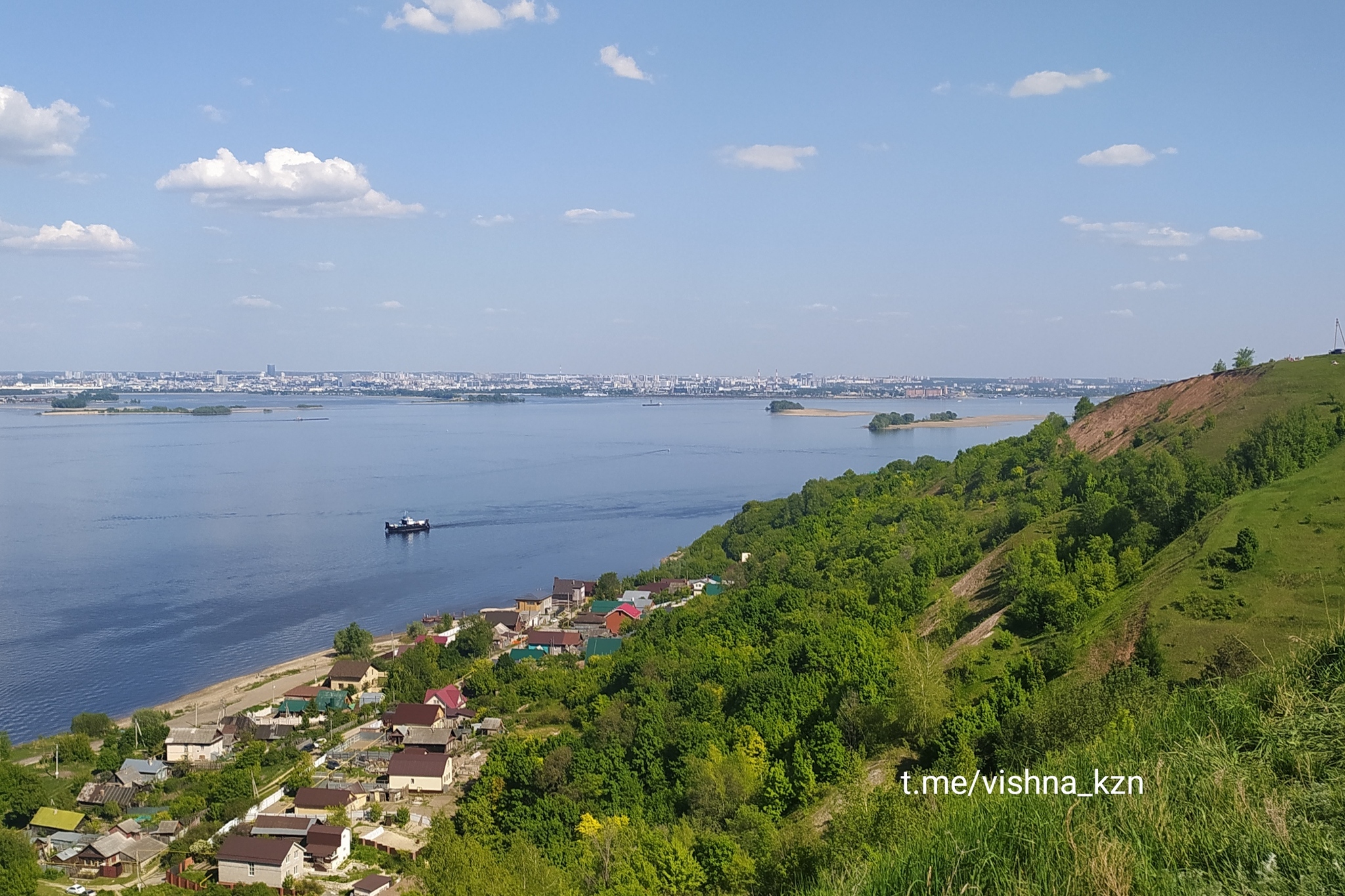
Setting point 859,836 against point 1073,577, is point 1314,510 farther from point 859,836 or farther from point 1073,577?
point 859,836

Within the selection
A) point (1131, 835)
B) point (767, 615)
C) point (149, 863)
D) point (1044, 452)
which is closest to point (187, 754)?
point (149, 863)

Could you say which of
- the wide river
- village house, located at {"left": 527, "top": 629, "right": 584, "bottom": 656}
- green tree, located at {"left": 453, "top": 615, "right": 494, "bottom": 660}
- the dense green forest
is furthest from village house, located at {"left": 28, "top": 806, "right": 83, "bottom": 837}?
village house, located at {"left": 527, "top": 629, "right": 584, "bottom": 656}

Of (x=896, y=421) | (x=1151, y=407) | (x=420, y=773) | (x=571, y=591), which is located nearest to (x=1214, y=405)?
(x=1151, y=407)

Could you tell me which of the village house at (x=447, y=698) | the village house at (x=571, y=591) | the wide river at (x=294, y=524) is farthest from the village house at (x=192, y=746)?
the village house at (x=571, y=591)

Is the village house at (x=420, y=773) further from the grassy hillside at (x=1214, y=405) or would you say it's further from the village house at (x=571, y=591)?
the grassy hillside at (x=1214, y=405)

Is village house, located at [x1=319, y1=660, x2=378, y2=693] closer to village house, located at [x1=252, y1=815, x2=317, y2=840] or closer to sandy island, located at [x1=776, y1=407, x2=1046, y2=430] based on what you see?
village house, located at [x1=252, y1=815, x2=317, y2=840]

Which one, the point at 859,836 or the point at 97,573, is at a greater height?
the point at 859,836
